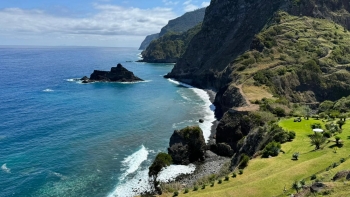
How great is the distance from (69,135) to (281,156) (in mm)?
55207

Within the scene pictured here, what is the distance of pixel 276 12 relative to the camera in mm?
165500

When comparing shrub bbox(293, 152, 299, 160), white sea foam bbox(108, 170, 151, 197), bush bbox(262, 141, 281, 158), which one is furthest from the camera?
white sea foam bbox(108, 170, 151, 197)

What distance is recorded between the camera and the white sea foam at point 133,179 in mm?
52781

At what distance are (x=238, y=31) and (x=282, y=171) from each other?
506 feet

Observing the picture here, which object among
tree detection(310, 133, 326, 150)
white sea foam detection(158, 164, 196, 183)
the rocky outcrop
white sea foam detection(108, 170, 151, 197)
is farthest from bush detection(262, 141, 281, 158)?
the rocky outcrop

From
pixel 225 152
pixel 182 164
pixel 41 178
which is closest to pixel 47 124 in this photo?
pixel 41 178

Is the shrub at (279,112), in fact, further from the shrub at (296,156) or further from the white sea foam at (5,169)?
the white sea foam at (5,169)

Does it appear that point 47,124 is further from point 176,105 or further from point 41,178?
point 176,105

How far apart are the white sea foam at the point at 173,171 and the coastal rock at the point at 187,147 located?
166cm

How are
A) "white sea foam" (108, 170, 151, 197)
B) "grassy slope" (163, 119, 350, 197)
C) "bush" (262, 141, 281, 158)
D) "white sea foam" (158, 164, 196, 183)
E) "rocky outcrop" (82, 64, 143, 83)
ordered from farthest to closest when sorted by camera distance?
1. "rocky outcrop" (82, 64, 143, 83)
2. "white sea foam" (158, 164, 196, 183)
3. "white sea foam" (108, 170, 151, 197)
4. "bush" (262, 141, 281, 158)
5. "grassy slope" (163, 119, 350, 197)

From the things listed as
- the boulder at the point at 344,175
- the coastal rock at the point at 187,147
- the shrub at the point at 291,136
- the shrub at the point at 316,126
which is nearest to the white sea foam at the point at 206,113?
the coastal rock at the point at 187,147

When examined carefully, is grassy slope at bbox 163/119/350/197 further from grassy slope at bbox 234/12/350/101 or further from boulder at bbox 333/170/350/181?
grassy slope at bbox 234/12/350/101

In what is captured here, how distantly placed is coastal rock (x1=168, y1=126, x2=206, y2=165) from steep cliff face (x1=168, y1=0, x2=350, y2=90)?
79106 mm

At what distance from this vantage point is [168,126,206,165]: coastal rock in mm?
64812
